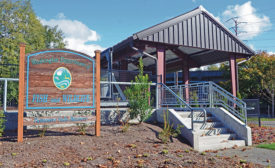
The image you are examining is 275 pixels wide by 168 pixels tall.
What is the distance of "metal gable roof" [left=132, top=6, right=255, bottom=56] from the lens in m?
9.95

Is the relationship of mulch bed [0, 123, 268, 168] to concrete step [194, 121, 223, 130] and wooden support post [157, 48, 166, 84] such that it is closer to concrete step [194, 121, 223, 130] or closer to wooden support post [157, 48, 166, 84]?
concrete step [194, 121, 223, 130]

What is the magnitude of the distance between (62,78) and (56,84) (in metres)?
0.22

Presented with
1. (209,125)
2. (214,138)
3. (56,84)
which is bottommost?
(214,138)

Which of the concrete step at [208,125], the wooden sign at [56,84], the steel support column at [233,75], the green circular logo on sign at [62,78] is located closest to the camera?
the wooden sign at [56,84]

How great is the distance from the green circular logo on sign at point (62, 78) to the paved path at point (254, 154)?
431 centimetres

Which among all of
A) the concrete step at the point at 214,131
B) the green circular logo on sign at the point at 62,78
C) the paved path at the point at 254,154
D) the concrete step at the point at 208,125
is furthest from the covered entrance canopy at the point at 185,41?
the paved path at the point at 254,154

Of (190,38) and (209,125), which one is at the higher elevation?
(190,38)

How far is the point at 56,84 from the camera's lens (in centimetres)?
548

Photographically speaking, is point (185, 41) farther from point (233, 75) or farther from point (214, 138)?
point (214, 138)

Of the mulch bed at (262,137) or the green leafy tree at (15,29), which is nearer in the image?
the mulch bed at (262,137)

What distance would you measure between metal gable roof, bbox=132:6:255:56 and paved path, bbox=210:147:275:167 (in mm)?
5739

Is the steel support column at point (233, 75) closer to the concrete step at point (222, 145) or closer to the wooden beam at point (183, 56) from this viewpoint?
the wooden beam at point (183, 56)

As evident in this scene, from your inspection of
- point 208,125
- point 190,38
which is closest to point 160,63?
point 190,38

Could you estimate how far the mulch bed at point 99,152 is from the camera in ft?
A: 13.0
